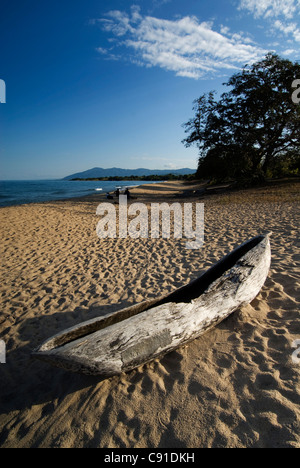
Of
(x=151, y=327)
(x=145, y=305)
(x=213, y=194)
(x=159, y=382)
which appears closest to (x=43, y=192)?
(x=213, y=194)

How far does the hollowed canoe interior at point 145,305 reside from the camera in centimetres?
242

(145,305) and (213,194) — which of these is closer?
(145,305)

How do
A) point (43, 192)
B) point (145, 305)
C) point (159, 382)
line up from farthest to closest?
point (43, 192) < point (145, 305) < point (159, 382)

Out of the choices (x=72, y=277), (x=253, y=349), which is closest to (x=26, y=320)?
(x=72, y=277)

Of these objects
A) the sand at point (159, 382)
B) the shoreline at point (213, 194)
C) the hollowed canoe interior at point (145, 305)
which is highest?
the shoreline at point (213, 194)

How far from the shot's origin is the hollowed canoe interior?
7.95 feet

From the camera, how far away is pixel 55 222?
40.2 feet

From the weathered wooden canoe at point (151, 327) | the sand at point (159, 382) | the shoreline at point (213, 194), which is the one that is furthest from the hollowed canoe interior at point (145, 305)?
the shoreline at point (213, 194)

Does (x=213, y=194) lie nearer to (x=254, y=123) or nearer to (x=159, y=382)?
(x=254, y=123)

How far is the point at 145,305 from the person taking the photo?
125 inches

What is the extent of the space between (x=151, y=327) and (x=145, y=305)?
0.69 meters

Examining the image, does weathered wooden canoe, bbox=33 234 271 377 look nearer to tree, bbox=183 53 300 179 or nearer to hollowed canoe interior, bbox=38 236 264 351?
hollowed canoe interior, bbox=38 236 264 351

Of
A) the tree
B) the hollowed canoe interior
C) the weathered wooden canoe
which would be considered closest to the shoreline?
the tree

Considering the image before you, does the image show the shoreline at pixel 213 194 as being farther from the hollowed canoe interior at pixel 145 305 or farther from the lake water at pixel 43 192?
the hollowed canoe interior at pixel 145 305
